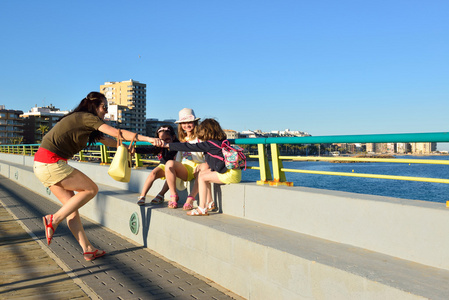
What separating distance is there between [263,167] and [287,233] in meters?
1.24

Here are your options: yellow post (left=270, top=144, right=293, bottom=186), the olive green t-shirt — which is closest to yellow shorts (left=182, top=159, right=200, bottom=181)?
yellow post (left=270, top=144, right=293, bottom=186)

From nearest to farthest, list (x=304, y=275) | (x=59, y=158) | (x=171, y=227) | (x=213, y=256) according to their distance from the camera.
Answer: (x=304, y=275) < (x=213, y=256) < (x=59, y=158) < (x=171, y=227)

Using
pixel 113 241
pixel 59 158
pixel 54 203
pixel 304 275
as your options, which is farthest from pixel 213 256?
pixel 54 203

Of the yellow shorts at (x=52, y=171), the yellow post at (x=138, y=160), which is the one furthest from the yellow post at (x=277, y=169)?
the yellow post at (x=138, y=160)

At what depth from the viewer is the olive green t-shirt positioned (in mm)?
4355

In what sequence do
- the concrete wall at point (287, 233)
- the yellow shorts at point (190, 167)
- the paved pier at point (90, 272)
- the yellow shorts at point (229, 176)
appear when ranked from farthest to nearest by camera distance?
the yellow shorts at point (190, 167) → the yellow shorts at point (229, 176) → the paved pier at point (90, 272) → the concrete wall at point (287, 233)

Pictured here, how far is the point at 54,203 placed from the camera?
1015cm

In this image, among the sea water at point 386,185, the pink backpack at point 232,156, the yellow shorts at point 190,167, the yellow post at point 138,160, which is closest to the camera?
the pink backpack at point 232,156

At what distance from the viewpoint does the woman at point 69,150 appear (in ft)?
14.3

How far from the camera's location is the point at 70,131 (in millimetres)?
4371

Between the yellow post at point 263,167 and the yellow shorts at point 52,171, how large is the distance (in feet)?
7.31

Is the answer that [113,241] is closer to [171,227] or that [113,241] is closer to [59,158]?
[171,227]

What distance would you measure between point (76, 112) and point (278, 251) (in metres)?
2.63

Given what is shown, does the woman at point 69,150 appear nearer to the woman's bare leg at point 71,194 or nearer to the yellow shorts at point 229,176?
the woman's bare leg at point 71,194
